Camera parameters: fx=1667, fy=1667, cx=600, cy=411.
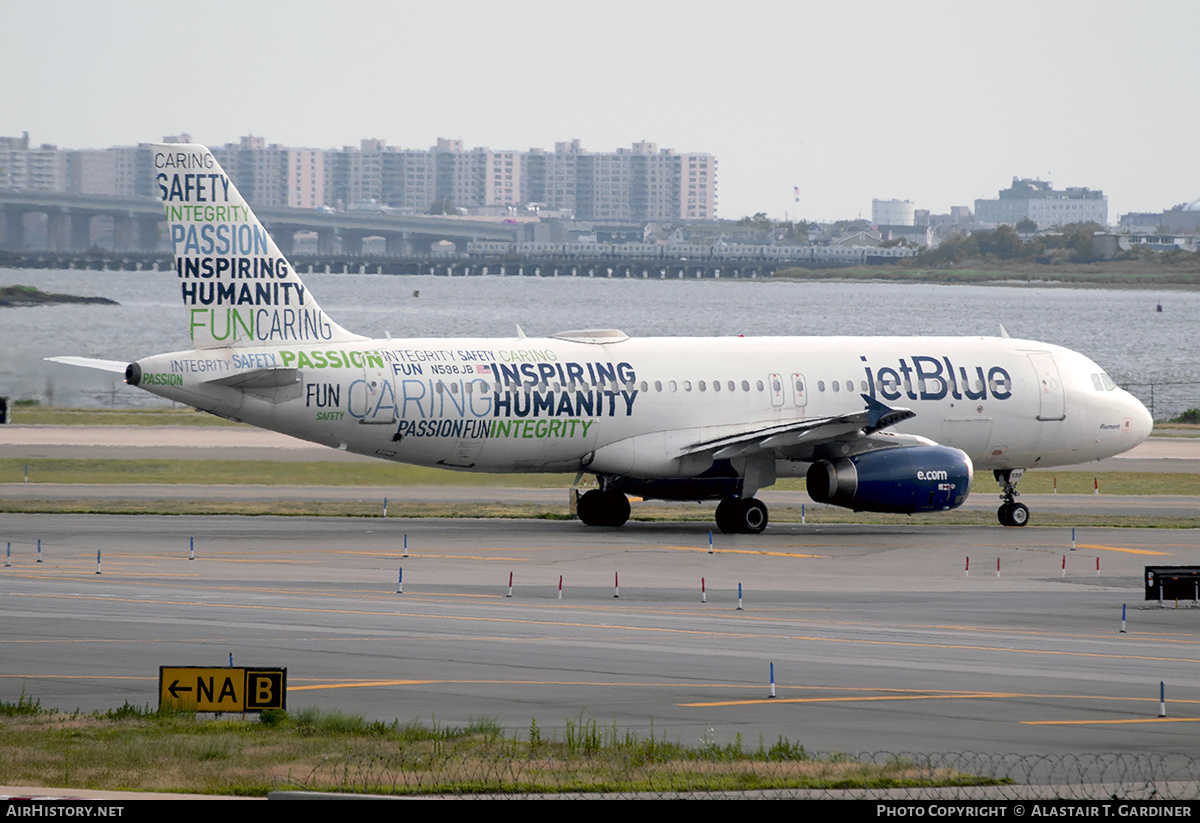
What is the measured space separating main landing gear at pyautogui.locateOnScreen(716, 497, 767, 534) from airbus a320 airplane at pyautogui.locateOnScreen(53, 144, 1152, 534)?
0.13 feet

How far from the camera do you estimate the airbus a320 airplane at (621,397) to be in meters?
40.5

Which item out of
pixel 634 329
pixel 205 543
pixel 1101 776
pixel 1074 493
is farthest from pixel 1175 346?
pixel 1101 776

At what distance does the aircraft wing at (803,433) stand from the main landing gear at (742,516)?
129 cm

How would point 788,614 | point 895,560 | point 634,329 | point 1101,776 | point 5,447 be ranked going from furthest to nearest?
point 634,329 < point 5,447 < point 895,560 < point 788,614 < point 1101,776

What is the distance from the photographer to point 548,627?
28.7 metres

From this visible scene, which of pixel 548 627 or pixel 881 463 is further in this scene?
pixel 881 463

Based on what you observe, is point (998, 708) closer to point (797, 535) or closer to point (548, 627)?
point (548, 627)

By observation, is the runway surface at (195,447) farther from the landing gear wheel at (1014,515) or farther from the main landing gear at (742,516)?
the landing gear wheel at (1014,515)

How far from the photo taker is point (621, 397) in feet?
142

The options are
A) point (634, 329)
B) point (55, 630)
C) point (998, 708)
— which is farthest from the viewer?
point (634, 329)

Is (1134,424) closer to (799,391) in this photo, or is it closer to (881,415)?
(799,391)

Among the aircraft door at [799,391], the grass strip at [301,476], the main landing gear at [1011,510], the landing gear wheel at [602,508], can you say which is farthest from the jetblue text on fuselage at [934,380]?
the grass strip at [301,476]

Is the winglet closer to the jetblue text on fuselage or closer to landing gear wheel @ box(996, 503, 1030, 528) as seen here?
the jetblue text on fuselage

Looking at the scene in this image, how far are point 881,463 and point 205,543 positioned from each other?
16.8 m
